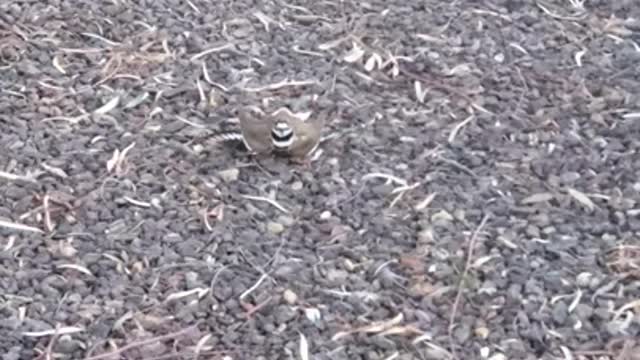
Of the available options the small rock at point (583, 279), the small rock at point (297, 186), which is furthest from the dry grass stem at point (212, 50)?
the small rock at point (583, 279)

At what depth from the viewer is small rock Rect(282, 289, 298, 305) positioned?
11.3 feet

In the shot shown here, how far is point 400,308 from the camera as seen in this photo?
3422 mm

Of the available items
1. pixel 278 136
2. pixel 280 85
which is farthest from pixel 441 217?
pixel 280 85

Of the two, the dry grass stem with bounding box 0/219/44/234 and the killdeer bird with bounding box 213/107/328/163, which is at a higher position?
the killdeer bird with bounding box 213/107/328/163

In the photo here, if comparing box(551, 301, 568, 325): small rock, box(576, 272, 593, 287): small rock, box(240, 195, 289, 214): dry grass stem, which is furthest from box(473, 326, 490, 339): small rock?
box(240, 195, 289, 214): dry grass stem

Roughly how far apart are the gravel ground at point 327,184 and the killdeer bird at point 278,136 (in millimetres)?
49

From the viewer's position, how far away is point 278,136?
3918 millimetres

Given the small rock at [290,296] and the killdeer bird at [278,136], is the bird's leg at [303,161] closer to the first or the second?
the killdeer bird at [278,136]

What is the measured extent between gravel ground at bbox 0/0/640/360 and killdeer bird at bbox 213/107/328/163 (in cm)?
5

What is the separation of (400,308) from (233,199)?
2.22 feet

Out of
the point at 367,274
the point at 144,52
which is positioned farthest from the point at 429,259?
the point at 144,52

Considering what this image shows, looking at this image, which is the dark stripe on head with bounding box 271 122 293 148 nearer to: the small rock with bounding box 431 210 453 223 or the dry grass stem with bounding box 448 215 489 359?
the small rock with bounding box 431 210 453 223

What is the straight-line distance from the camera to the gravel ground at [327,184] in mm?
3373

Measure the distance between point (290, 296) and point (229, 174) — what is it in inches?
24.0
